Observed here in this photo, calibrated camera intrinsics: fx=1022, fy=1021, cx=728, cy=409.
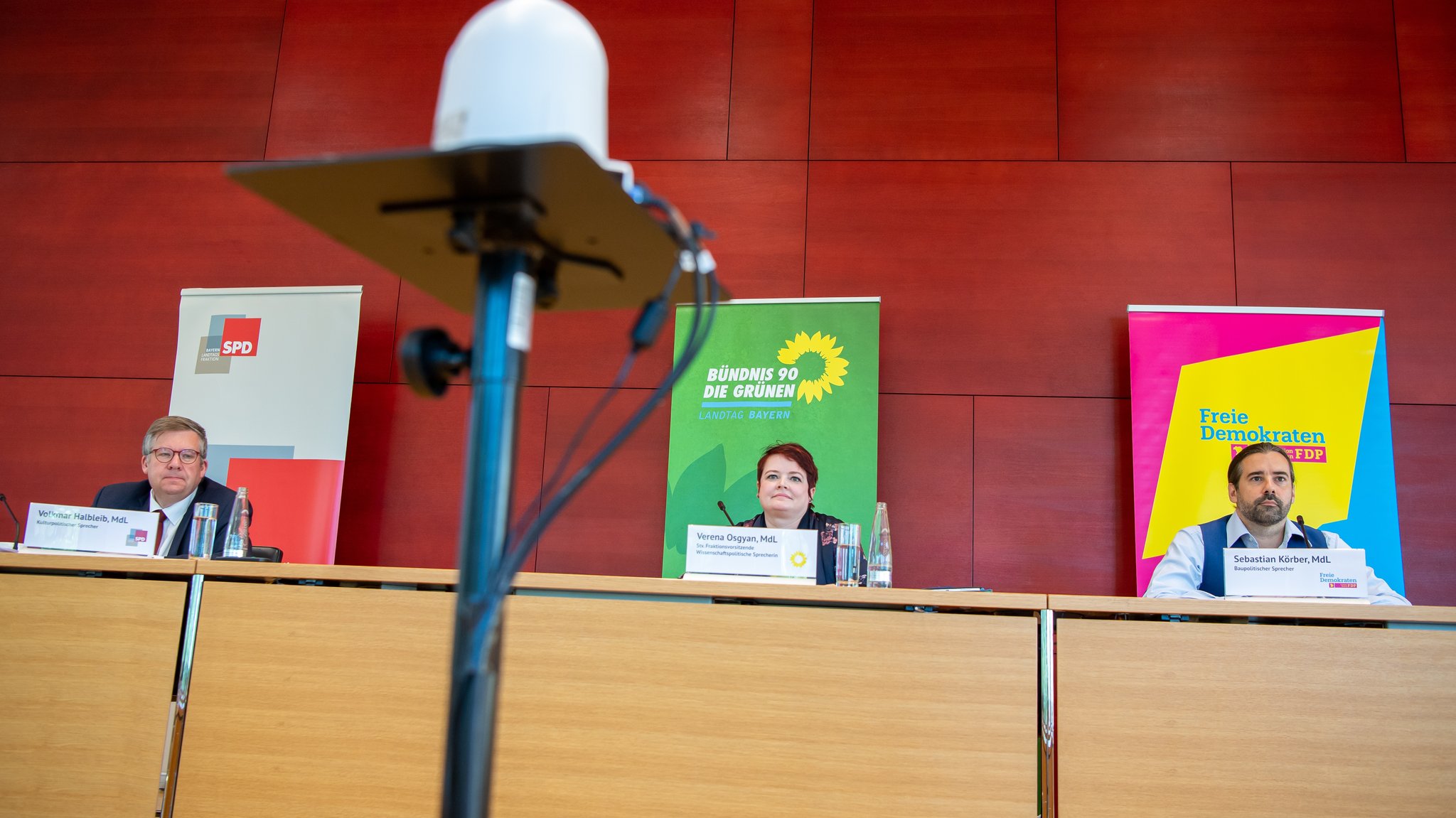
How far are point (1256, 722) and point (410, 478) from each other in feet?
10.6

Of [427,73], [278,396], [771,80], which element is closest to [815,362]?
[771,80]

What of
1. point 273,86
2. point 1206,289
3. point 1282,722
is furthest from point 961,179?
point 273,86

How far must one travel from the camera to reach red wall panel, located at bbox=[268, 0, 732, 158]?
14.3 ft

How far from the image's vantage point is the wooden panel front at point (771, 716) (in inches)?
77.0

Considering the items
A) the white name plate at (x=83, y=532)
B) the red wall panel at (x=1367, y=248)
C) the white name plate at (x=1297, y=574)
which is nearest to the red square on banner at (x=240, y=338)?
the white name plate at (x=83, y=532)

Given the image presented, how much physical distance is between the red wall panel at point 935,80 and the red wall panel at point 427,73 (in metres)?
0.47

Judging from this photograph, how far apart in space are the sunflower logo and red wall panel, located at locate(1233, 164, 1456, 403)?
5.22ft

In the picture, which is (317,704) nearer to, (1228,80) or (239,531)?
(239,531)

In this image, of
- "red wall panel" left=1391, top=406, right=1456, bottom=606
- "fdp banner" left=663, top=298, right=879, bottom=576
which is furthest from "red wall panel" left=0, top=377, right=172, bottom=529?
"red wall panel" left=1391, top=406, right=1456, bottom=606

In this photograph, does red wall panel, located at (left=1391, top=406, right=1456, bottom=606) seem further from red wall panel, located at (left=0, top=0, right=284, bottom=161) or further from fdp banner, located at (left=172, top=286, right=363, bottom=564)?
red wall panel, located at (left=0, top=0, right=284, bottom=161)

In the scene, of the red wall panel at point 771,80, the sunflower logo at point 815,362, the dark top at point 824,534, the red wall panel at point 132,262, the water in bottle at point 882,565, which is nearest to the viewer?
the water in bottle at point 882,565

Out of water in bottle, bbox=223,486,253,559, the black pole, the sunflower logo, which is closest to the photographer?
the black pole

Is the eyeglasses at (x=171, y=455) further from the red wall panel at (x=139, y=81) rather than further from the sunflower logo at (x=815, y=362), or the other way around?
the sunflower logo at (x=815, y=362)

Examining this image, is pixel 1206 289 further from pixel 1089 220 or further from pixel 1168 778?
pixel 1168 778
